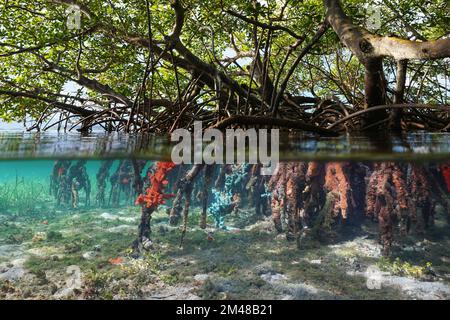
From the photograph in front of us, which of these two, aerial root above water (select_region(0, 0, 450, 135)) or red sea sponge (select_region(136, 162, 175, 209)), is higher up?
aerial root above water (select_region(0, 0, 450, 135))

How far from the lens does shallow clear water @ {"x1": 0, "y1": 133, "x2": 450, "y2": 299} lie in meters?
2.93

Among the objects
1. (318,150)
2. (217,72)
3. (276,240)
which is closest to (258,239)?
(276,240)

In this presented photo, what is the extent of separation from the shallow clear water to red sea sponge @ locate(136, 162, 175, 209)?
1.6 inches

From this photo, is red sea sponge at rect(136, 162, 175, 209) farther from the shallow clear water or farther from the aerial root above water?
the aerial root above water

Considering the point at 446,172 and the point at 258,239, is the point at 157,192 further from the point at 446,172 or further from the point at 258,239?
the point at 446,172

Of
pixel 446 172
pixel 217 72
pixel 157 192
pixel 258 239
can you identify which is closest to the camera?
pixel 258 239

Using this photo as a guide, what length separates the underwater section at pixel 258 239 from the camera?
9.63 feet

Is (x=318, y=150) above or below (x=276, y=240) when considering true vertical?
above

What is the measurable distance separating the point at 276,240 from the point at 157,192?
969mm

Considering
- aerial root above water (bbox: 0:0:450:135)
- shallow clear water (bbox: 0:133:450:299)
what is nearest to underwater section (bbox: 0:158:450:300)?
shallow clear water (bbox: 0:133:450:299)

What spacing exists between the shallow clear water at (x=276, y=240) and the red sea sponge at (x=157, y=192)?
0.13 ft

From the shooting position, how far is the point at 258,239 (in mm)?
3045

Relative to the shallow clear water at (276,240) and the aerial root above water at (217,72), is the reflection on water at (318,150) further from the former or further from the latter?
the aerial root above water at (217,72)

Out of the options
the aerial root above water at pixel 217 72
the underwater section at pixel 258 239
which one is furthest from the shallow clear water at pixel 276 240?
the aerial root above water at pixel 217 72
